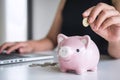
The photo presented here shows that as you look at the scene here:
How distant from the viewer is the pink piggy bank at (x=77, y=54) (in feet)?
2.04

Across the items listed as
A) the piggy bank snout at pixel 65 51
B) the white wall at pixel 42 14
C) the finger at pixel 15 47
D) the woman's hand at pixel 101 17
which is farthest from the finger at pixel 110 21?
the white wall at pixel 42 14

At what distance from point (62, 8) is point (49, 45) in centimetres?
17

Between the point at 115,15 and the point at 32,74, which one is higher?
the point at 115,15

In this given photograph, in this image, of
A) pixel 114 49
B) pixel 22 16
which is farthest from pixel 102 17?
pixel 22 16

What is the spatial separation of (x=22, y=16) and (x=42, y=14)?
0.48 ft

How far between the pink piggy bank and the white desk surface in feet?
0.06

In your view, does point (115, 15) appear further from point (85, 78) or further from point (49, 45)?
point (49, 45)

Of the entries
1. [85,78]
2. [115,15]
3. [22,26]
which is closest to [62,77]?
[85,78]

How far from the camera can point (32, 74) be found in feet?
2.13

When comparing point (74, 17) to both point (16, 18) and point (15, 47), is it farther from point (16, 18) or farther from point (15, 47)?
point (16, 18)

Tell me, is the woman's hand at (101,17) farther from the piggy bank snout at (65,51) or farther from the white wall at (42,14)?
the white wall at (42,14)

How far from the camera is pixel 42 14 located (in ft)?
6.82

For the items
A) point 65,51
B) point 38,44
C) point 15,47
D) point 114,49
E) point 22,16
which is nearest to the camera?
point 65,51

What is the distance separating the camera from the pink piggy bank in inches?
24.5
